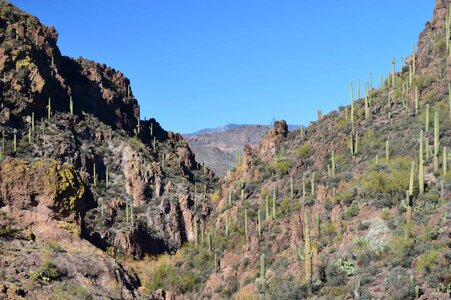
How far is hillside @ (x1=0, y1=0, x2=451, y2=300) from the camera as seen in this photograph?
2088cm

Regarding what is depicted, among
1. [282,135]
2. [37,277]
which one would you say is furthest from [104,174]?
[37,277]

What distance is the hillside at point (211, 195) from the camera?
68.5 feet

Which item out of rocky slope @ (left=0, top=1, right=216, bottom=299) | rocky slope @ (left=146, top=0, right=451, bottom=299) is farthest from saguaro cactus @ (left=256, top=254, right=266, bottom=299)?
rocky slope @ (left=0, top=1, right=216, bottom=299)

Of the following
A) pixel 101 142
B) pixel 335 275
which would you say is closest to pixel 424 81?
pixel 335 275

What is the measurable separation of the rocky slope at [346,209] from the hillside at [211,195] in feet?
0.41

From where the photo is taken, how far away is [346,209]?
33312mm

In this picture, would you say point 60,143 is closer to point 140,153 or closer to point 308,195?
point 140,153

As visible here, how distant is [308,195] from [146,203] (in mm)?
21752

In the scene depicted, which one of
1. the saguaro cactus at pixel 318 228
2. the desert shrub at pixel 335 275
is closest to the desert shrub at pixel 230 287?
the saguaro cactus at pixel 318 228

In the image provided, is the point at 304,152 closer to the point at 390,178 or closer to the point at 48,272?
the point at 390,178

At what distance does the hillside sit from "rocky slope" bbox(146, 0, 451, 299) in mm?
124

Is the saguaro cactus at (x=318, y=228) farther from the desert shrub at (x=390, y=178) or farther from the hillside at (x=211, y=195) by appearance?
the desert shrub at (x=390, y=178)

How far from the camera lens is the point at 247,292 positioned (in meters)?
32.1

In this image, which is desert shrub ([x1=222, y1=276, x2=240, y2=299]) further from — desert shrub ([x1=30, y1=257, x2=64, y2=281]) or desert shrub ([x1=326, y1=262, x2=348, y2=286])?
desert shrub ([x1=30, y1=257, x2=64, y2=281])
